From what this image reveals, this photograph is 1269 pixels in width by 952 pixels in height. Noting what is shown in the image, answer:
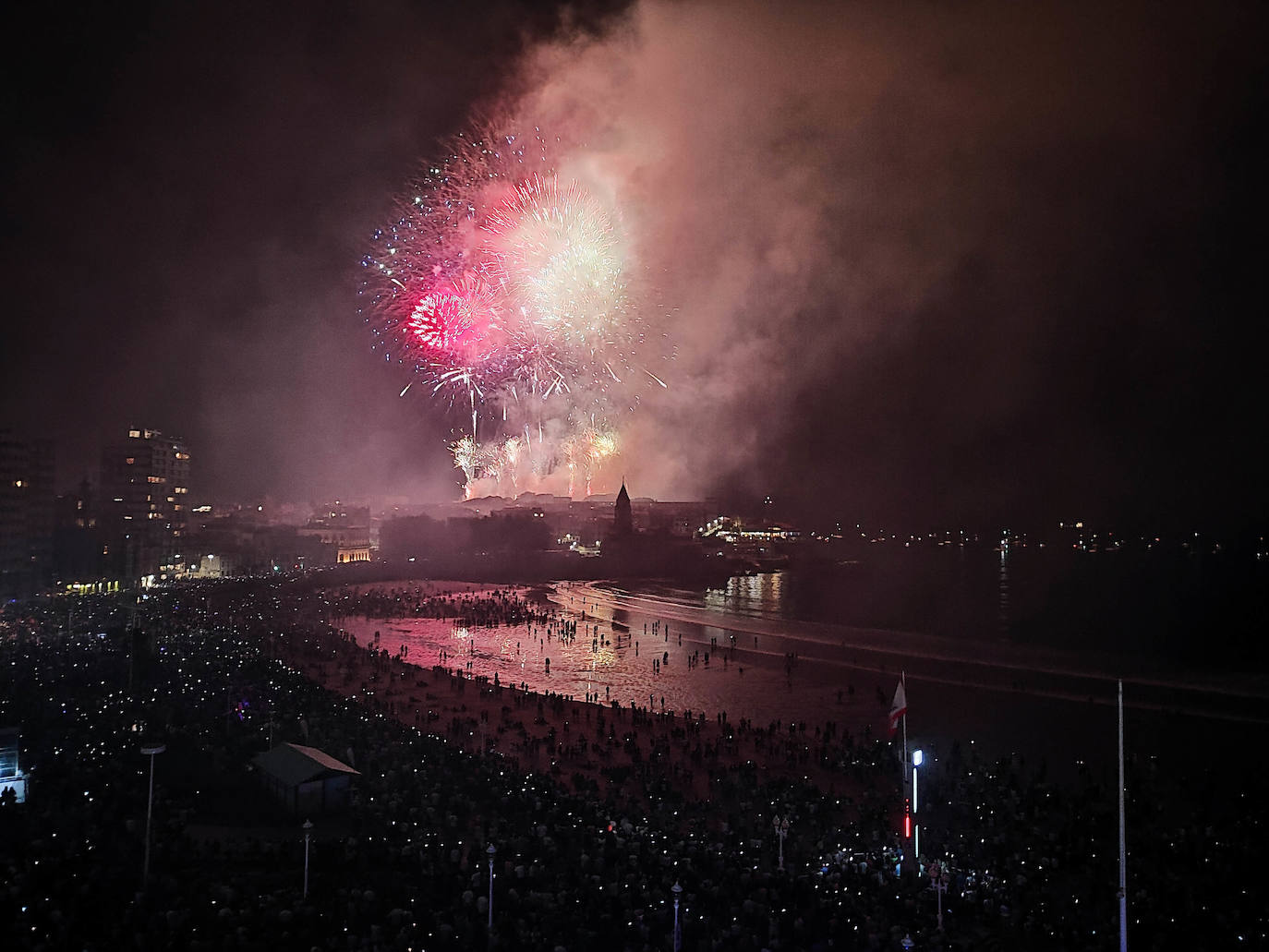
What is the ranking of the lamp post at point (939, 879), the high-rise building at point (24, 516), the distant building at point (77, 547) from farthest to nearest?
the distant building at point (77, 547), the high-rise building at point (24, 516), the lamp post at point (939, 879)

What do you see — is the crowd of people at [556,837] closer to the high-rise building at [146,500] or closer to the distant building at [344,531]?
the high-rise building at [146,500]

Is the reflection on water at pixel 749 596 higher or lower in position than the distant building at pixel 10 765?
lower

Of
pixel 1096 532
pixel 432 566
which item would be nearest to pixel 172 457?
pixel 432 566

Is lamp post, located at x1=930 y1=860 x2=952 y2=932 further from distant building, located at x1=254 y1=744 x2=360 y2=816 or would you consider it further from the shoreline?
distant building, located at x1=254 y1=744 x2=360 y2=816

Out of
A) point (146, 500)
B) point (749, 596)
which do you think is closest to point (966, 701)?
point (749, 596)

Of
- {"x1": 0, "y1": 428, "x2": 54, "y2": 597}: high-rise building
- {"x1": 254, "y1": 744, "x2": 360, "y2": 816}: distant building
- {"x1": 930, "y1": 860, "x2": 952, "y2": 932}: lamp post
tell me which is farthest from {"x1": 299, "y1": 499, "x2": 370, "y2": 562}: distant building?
{"x1": 930, "y1": 860, "x2": 952, "y2": 932}: lamp post

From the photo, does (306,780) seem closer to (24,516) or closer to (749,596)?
(24,516)

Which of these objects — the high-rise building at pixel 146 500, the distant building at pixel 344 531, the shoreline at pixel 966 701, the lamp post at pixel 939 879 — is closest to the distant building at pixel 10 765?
the shoreline at pixel 966 701
